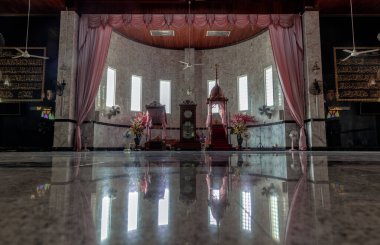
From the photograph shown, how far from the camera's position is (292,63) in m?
8.05

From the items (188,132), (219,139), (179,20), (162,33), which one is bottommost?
(219,139)

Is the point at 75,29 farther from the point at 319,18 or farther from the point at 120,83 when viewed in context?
the point at 319,18

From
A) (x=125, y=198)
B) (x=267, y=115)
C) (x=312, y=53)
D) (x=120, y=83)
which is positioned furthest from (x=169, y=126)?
(x=125, y=198)

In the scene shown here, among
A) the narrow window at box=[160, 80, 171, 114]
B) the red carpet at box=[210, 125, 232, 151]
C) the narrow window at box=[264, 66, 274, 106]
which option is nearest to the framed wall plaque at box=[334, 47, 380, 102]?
the narrow window at box=[264, 66, 274, 106]

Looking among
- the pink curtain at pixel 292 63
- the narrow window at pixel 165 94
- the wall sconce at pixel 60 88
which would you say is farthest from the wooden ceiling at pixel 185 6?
the narrow window at pixel 165 94

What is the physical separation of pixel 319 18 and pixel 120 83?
27.3 feet

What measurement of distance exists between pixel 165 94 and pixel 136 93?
1.61 metres

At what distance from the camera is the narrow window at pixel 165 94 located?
13297mm

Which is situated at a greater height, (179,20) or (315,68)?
(179,20)

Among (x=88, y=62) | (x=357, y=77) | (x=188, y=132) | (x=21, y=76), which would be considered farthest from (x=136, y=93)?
(x=357, y=77)

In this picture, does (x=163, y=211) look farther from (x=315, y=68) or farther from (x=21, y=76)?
(x=21, y=76)

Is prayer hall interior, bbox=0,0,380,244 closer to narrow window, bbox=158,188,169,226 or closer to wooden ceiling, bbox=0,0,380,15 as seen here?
wooden ceiling, bbox=0,0,380,15

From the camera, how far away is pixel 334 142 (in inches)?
311

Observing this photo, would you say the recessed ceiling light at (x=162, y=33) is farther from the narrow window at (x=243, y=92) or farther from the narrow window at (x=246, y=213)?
the narrow window at (x=246, y=213)
